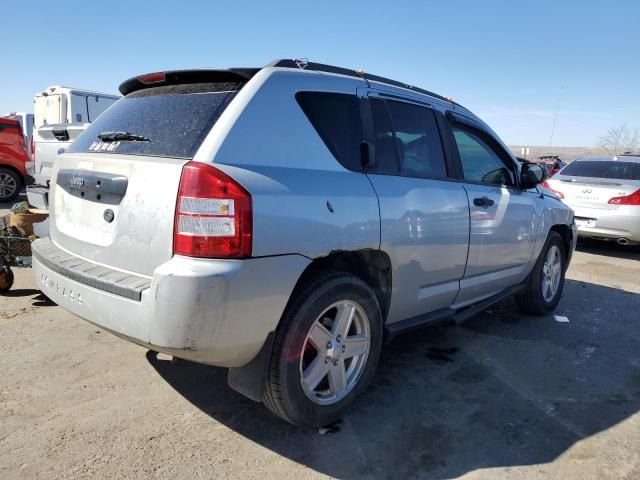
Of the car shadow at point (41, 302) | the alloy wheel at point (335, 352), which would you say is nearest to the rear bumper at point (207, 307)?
the alloy wheel at point (335, 352)

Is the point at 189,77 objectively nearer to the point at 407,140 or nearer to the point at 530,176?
the point at 407,140

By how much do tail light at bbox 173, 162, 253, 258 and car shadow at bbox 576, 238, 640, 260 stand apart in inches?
319

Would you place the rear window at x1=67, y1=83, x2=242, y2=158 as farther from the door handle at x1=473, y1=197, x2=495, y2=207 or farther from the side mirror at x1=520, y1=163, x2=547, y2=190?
the side mirror at x1=520, y1=163, x2=547, y2=190

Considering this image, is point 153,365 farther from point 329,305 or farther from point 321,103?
point 321,103

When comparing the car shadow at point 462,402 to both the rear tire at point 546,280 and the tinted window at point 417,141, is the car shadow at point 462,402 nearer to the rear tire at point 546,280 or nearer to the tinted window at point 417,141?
the rear tire at point 546,280

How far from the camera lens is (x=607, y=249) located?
9188 mm

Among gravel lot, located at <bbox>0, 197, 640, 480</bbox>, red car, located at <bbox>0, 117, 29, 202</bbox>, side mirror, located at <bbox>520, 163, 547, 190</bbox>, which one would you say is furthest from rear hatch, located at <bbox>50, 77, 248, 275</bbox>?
red car, located at <bbox>0, 117, 29, 202</bbox>

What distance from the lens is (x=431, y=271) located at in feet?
11.1

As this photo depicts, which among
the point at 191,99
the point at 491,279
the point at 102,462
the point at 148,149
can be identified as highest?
the point at 191,99

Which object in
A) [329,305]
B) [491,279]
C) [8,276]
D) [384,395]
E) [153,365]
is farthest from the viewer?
[8,276]

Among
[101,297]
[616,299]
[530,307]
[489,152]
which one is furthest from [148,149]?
[616,299]

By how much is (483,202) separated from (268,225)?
207cm

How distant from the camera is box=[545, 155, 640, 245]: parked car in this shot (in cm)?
808

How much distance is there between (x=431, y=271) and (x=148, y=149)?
1888mm
